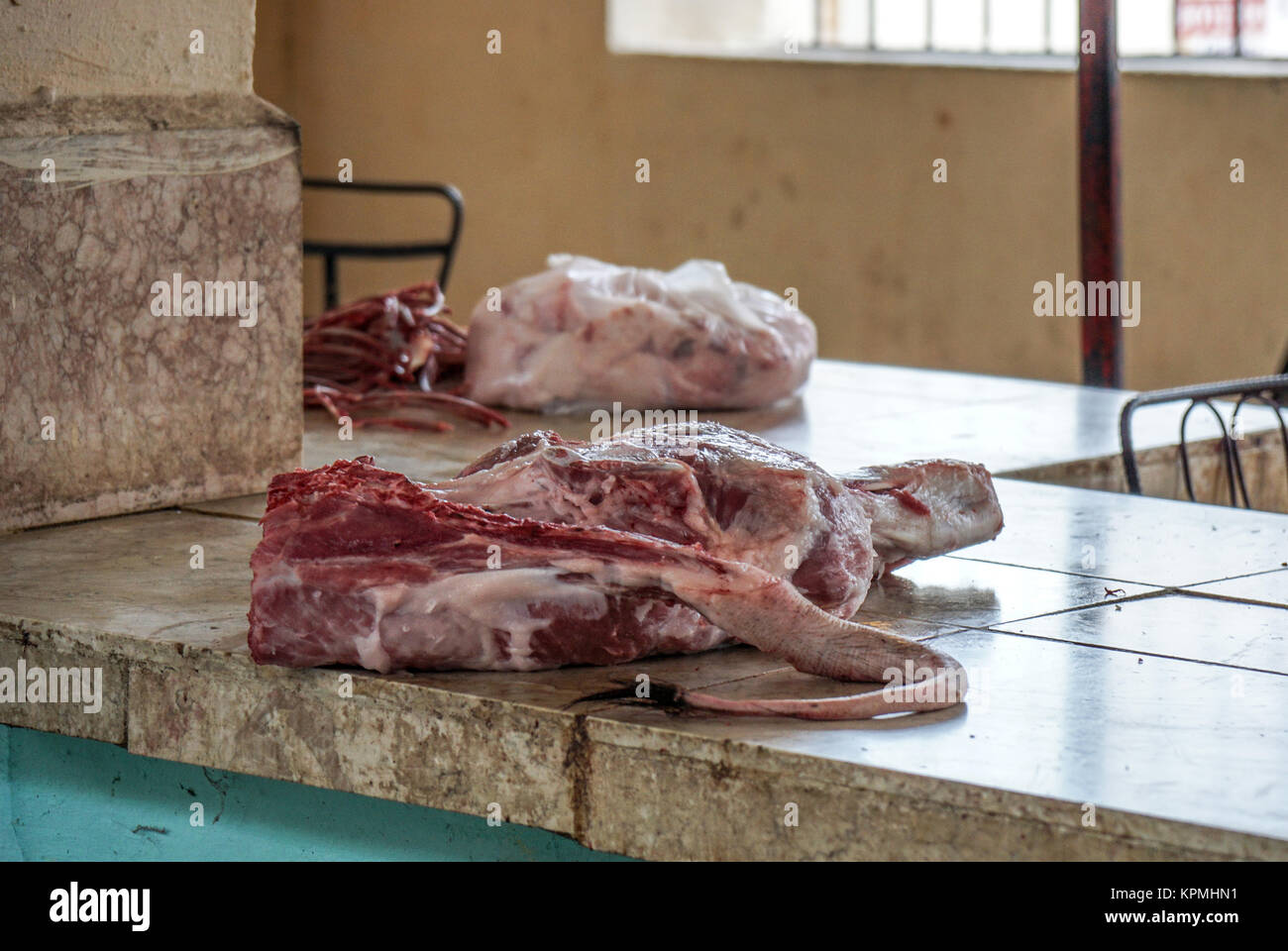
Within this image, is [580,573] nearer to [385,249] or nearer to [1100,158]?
[1100,158]

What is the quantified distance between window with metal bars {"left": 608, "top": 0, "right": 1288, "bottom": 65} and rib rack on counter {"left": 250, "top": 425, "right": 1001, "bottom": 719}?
5632 mm

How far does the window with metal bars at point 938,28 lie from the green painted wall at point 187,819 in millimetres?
5967

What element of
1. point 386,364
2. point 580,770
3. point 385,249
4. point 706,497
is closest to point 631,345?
point 386,364

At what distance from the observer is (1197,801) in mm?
1954

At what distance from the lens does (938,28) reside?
359 inches

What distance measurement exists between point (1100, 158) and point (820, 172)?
11.0 feet

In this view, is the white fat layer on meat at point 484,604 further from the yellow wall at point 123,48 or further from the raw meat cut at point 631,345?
the raw meat cut at point 631,345

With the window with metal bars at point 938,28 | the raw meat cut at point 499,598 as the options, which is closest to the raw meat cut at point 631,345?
the raw meat cut at point 499,598

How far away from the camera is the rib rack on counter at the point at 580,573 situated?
238cm

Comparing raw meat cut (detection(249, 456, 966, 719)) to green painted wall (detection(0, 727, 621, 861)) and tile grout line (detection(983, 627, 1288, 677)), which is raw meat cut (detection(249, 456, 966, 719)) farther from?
tile grout line (detection(983, 627, 1288, 677))

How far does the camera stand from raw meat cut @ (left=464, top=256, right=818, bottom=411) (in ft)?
15.5

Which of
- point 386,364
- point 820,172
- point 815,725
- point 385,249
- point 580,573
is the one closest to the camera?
point 815,725
